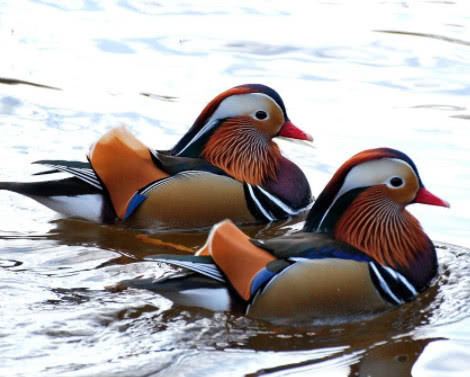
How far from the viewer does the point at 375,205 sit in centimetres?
523

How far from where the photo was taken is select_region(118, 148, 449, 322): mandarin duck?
15.3 feet

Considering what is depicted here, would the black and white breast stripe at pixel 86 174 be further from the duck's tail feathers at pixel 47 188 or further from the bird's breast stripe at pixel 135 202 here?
the bird's breast stripe at pixel 135 202

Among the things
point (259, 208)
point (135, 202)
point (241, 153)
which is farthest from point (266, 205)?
Answer: point (135, 202)

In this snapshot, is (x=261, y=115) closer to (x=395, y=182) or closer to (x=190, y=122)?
(x=190, y=122)

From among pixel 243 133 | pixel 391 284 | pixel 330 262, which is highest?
pixel 243 133

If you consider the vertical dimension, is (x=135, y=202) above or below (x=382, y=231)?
below

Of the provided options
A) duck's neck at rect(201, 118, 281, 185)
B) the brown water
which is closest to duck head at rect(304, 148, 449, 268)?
the brown water

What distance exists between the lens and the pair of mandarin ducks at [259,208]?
4676 millimetres

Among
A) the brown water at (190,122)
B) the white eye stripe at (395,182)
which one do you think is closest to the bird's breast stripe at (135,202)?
the brown water at (190,122)

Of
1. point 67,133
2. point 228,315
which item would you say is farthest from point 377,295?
point 67,133

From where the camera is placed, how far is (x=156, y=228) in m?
6.16

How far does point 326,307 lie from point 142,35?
5.62 m

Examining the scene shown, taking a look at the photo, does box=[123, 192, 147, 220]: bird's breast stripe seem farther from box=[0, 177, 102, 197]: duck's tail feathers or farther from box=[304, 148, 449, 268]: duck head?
box=[304, 148, 449, 268]: duck head

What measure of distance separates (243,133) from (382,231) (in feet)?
6.01
